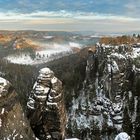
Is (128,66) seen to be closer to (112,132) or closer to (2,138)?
(112,132)

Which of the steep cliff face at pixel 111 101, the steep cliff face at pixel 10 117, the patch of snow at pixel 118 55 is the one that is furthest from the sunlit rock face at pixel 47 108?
the patch of snow at pixel 118 55

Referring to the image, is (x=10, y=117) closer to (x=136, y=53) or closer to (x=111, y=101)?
(x=111, y=101)

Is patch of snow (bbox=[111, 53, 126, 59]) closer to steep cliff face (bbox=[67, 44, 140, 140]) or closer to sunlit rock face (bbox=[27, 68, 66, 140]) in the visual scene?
steep cliff face (bbox=[67, 44, 140, 140])

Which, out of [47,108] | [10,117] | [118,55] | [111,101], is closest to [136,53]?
[118,55]

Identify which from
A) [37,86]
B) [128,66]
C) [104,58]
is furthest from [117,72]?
[37,86]

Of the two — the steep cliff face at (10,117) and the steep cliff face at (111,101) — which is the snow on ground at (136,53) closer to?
the steep cliff face at (111,101)

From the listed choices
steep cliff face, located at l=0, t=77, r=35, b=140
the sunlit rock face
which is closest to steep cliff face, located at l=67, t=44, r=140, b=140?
the sunlit rock face
